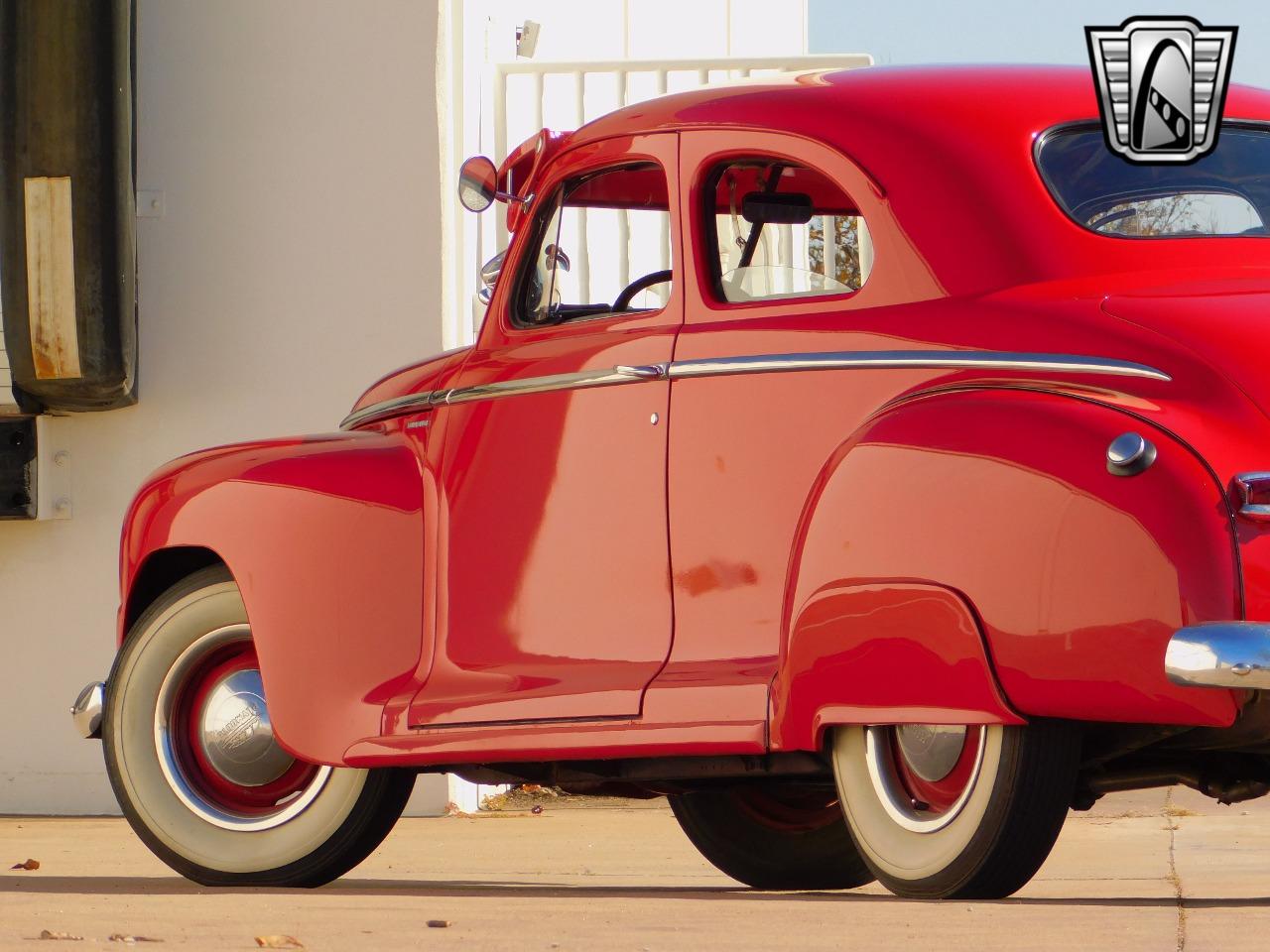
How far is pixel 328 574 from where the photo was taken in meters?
5.44

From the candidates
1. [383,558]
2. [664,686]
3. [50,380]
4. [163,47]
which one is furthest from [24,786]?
[664,686]

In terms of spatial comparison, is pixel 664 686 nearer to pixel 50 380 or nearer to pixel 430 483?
pixel 430 483

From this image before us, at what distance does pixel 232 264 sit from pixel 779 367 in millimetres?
5731

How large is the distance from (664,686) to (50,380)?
5456 mm

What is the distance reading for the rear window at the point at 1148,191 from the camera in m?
4.55

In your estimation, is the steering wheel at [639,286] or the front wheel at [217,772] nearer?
the steering wheel at [639,286]

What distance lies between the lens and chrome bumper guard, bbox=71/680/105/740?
5.89 metres

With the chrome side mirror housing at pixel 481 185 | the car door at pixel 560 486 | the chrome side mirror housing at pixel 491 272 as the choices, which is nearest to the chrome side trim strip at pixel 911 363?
the car door at pixel 560 486

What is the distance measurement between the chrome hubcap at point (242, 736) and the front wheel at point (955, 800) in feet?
6.10

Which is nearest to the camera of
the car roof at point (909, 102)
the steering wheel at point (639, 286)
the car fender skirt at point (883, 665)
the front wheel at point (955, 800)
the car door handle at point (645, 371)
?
the car fender skirt at point (883, 665)

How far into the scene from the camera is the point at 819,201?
515cm

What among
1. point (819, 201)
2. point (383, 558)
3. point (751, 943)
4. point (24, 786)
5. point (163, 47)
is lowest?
point (24, 786)

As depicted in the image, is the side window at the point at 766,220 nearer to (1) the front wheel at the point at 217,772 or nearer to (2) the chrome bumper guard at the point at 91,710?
(1) the front wheel at the point at 217,772

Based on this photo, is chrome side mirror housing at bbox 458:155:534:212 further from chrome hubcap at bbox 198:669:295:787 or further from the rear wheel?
the rear wheel
